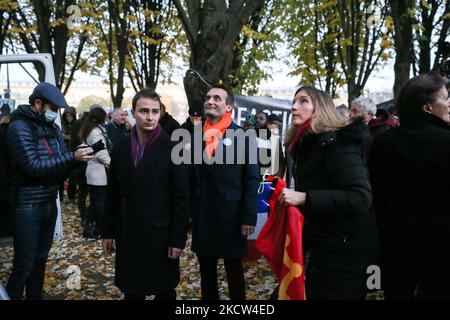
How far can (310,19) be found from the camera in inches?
750

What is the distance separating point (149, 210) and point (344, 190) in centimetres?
158

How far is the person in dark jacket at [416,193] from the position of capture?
291 centimetres

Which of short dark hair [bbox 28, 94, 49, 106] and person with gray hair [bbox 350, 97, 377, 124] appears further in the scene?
person with gray hair [bbox 350, 97, 377, 124]

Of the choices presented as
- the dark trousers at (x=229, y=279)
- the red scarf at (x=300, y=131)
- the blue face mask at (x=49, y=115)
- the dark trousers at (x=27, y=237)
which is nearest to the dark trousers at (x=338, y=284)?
the red scarf at (x=300, y=131)

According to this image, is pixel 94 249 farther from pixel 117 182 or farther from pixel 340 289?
pixel 340 289

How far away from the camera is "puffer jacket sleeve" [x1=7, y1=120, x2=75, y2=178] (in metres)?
3.96

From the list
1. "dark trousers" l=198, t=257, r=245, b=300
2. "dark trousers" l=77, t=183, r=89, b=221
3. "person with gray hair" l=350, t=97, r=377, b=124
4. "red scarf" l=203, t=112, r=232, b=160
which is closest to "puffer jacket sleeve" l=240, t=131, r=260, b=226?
"red scarf" l=203, t=112, r=232, b=160

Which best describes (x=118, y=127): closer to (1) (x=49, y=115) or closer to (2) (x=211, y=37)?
(2) (x=211, y=37)

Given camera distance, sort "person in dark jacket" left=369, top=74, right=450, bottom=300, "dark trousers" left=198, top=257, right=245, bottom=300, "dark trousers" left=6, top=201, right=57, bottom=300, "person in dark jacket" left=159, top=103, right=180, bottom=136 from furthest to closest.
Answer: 1. "person in dark jacket" left=159, top=103, right=180, bottom=136
2. "dark trousers" left=198, top=257, right=245, bottom=300
3. "dark trousers" left=6, top=201, right=57, bottom=300
4. "person in dark jacket" left=369, top=74, right=450, bottom=300

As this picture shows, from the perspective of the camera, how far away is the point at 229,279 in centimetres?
426

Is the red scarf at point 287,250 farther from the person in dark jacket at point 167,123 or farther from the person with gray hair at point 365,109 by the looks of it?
the person in dark jacket at point 167,123

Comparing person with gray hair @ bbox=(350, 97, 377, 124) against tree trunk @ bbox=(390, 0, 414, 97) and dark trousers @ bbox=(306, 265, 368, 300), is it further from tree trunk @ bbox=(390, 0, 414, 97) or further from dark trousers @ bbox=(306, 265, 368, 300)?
dark trousers @ bbox=(306, 265, 368, 300)

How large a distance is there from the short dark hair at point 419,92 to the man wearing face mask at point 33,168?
2648 millimetres
